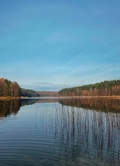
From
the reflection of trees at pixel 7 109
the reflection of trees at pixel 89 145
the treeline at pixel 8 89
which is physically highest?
the treeline at pixel 8 89

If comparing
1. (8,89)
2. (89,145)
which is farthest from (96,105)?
(8,89)

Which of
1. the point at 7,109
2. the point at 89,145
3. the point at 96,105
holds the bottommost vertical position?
the point at 89,145

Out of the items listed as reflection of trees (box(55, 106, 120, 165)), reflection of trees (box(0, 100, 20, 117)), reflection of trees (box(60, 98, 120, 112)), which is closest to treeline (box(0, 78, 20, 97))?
reflection of trees (box(0, 100, 20, 117))

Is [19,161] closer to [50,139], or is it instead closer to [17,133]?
[50,139]

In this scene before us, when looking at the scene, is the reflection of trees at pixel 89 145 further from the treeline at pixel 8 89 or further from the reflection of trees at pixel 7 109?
the treeline at pixel 8 89

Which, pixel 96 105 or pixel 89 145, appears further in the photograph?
pixel 96 105

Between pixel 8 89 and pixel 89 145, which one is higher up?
pixel 8 89

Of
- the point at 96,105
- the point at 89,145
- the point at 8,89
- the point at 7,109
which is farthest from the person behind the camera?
the point at 8,89

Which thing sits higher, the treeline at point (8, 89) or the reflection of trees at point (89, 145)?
the treeline at point (8, 89)

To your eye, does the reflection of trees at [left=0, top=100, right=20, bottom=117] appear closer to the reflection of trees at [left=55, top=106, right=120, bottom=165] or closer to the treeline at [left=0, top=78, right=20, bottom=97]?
the reflection of trees at [left=55, top=106, right=120, bottom=165]

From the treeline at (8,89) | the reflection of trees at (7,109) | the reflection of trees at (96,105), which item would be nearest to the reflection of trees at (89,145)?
the reflection of trees at (96,105)

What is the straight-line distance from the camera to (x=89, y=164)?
14.5m

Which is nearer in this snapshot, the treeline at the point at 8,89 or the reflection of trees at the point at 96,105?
the reflection of trees at the point at 96,105

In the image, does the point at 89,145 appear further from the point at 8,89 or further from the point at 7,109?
the point at 8,89
